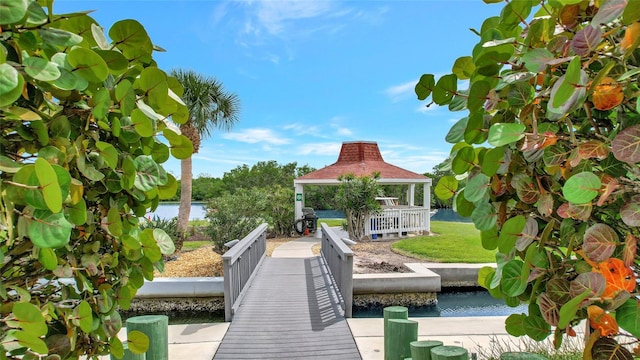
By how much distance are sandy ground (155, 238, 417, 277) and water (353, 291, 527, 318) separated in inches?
43.3

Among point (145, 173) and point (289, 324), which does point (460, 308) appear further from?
point (145, 173)

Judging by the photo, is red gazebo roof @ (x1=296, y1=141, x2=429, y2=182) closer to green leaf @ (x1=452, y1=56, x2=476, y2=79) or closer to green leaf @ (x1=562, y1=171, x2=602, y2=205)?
green leaf @ (x1=452, y1=56, x2=476, y2=79)

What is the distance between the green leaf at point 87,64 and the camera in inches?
30.6

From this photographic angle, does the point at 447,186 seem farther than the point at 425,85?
Yes

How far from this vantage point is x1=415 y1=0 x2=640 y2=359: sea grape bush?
0.69 m

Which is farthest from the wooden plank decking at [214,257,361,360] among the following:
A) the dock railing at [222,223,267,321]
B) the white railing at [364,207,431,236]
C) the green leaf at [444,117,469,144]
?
the white railing at [364,207,431,236]

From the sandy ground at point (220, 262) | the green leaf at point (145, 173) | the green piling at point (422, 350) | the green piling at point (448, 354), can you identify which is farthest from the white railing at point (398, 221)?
the green leaf at point (145, 173)

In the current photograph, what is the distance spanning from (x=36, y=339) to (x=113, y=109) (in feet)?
1.97

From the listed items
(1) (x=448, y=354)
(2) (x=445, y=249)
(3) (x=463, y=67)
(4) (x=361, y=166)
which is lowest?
(2) (x=445, y=249)

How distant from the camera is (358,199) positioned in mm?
12578

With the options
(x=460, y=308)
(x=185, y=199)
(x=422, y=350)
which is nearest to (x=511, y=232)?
(x=422, y=350)

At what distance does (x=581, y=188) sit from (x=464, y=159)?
411 mm

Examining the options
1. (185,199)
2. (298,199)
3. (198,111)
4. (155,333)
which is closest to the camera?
(155,333)

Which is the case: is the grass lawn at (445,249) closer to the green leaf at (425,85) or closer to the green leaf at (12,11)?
the green leaf at (425,85)
